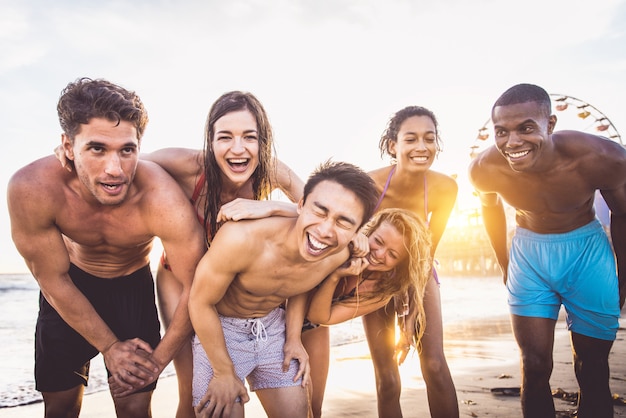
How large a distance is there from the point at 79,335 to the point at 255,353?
124 centimetres

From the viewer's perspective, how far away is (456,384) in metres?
5.48

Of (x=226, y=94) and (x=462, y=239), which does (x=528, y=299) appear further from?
(x=462, y=239)

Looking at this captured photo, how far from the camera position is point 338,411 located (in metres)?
4.71

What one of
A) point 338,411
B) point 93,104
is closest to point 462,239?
point 338,411

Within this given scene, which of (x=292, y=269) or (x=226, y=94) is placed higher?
(x=226, y=94)

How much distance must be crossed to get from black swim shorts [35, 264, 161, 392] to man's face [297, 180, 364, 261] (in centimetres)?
133

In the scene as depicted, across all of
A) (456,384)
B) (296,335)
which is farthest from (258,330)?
(456,384)

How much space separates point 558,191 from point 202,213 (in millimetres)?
2648

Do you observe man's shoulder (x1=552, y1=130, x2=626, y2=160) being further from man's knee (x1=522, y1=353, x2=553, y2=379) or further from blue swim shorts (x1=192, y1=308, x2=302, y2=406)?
blue swim shorts (x1=192, y1=308, x2=302, y2=406)

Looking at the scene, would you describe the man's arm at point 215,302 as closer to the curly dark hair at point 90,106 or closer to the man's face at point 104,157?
the man's face at point 104,157

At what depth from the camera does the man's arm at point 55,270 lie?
280 cm

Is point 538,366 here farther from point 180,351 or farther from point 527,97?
point 180,351

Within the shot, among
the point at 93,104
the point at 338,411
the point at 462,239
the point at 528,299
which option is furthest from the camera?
the point at 462,239

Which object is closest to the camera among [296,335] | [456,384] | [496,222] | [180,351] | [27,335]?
[296,335]
